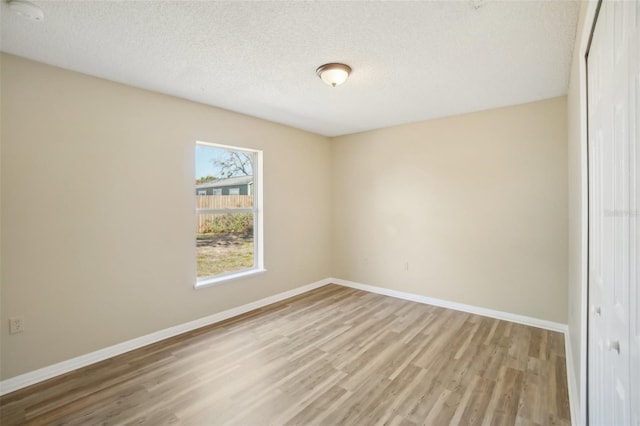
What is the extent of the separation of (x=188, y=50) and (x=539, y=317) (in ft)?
14.7

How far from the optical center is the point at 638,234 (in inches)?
28.6

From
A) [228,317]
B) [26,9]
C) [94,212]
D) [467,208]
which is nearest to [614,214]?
[467,208]

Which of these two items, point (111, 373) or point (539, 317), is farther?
point (539, 317)

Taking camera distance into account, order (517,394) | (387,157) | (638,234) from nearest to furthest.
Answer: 1. (638,234)
2. (517,394)
3. (387,157)

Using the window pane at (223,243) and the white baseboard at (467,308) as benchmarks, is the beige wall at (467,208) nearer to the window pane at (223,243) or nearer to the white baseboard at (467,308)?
the white baseboard at (467,308)

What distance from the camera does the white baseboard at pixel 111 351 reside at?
2.29 metres

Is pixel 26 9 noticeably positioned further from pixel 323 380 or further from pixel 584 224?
pixel 584 224

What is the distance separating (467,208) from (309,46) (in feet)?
9.45

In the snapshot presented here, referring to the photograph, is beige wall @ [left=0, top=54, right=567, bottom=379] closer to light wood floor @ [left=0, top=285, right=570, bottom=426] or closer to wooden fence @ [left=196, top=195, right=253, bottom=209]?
wooden fence @ [left=196, top=195, right=253, bottom=209]

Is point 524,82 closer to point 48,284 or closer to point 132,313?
point 132,313

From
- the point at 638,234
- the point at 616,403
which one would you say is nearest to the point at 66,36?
the point at 638,234

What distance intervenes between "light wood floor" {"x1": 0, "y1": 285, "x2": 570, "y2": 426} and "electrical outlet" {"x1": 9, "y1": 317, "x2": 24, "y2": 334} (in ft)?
1.52

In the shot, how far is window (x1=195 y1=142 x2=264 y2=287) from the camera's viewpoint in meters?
3.59

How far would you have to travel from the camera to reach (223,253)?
12.6ft
